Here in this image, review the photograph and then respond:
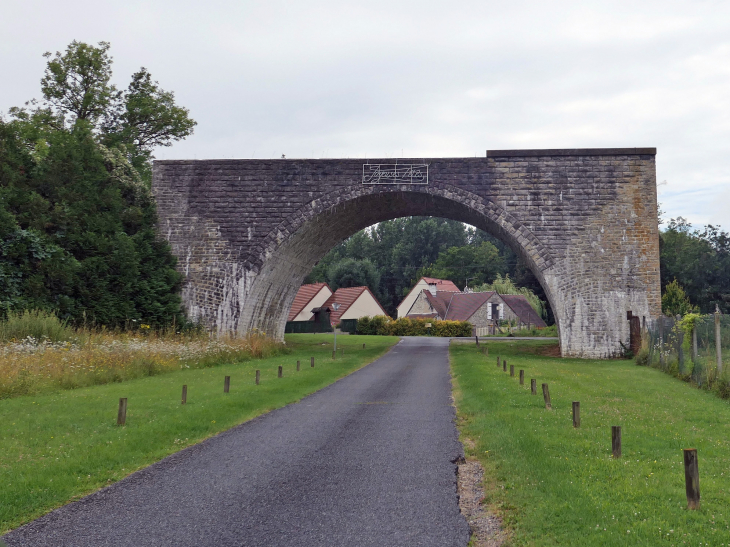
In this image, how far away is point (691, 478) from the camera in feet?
19.5

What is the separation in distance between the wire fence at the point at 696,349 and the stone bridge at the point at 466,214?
4.83m

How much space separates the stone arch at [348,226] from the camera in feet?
89.7

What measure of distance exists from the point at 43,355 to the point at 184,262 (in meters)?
12.7

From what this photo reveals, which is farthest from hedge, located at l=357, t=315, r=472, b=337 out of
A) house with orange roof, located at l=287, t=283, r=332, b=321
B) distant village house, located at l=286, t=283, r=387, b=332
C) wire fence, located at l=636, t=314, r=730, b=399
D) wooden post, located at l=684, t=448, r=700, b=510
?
wooden post, located at l=684, t=448, r=700, b=510

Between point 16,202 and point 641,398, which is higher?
point 16,202

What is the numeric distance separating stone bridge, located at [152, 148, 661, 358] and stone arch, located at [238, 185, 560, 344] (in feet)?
0.21

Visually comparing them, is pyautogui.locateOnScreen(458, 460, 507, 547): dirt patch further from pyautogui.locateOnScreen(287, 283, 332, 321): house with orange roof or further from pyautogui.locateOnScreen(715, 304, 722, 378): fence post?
pyautogui.locateOnScreen(287, 283, 332, 321): house with orange roof

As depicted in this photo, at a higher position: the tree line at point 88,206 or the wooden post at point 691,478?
the tree line at point 88,206

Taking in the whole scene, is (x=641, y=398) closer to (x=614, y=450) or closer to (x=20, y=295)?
(x=614, y=450)

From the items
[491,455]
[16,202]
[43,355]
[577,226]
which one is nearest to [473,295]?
[577,226]

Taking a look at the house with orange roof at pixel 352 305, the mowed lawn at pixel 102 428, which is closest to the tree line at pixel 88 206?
the mowed lawn at pixel 102 428

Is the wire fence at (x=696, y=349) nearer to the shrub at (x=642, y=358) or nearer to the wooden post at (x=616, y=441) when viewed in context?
the shrub at (x=642, y=358)

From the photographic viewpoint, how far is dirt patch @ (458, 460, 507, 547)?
18.6 ft

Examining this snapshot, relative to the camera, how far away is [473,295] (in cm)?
7088
